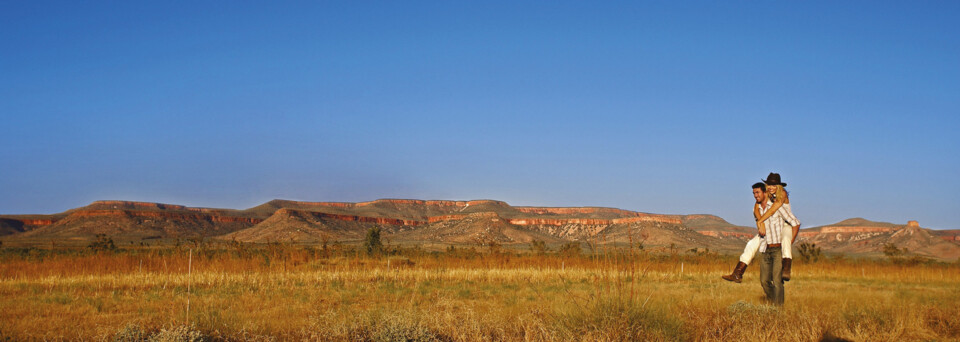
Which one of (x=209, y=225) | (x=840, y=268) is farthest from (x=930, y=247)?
(x=209, y=225)

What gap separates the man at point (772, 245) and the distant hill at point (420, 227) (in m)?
64.6

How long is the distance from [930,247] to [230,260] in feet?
321

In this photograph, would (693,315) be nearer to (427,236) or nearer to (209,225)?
(427,236)

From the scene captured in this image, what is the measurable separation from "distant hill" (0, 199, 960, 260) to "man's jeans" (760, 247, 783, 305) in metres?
64.6

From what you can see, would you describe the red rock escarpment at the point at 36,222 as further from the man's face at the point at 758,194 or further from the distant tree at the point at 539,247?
the man's face at the point at 758,194

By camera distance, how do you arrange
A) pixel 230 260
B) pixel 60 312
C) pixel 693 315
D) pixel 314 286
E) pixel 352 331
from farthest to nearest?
1. pixel 230 260
2. pixel 314 286
3. pixel 60 312
4. pixel 693 315
5. pixel 352 331

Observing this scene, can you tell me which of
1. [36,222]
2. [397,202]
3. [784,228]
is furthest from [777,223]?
[36,222]

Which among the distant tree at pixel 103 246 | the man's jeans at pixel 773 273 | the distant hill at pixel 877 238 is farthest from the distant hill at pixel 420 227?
the man's jeans at pixel 773 273

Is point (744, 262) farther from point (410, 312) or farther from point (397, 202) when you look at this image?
point (397, 202)

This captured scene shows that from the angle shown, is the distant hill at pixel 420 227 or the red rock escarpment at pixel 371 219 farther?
the red rock escarpment at pixel 371 219

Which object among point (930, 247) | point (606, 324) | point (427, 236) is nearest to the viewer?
point (606, 324)

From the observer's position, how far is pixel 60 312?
1018 cm

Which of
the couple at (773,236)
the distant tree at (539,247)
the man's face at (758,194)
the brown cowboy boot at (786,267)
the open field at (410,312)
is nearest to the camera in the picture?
the open field at (410,312)

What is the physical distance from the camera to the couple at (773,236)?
29.3 feet
